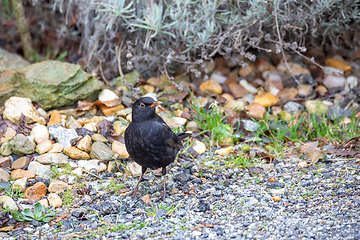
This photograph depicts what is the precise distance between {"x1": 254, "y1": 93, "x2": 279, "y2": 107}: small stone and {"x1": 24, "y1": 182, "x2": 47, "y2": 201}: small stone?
2841mm

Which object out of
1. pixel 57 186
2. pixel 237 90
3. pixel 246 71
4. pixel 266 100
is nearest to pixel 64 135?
pixel 57 186

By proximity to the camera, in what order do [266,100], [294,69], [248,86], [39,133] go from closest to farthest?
1. [39,133]
2. [266,100]
3. [248,86]
4. [294,69]

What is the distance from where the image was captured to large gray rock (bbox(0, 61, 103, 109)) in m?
5.07

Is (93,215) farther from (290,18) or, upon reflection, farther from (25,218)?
(290,18)

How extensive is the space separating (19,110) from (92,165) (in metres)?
Result: 1.12

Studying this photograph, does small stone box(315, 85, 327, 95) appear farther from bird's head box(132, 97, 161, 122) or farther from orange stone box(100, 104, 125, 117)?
bird's head box(132, 97, 161, 122)

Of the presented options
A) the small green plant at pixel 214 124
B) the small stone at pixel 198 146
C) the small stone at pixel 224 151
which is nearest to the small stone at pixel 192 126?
the small green plant at pixel 214 124

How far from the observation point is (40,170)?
413cm

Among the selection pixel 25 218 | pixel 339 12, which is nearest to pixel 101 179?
pixel 25 218

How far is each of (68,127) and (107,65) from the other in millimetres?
1579

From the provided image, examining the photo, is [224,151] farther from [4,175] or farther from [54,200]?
[4,175]

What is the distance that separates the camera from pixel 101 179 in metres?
4.21

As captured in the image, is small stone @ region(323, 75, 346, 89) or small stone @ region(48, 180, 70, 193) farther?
small stone @ region(323, 75, 346, 89)

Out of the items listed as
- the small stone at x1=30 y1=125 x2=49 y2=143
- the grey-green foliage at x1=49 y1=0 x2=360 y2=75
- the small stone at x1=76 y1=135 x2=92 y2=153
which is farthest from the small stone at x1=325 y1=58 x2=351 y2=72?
the small stone at x1=30 y1=125 x2=49 y2=143
